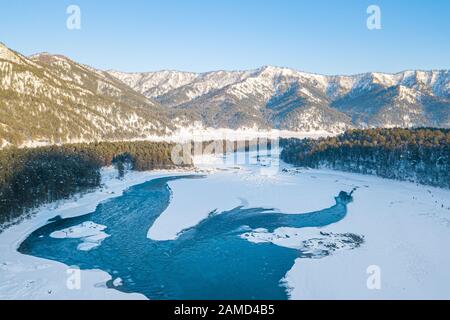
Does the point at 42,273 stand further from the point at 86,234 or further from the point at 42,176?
the point at 42,176

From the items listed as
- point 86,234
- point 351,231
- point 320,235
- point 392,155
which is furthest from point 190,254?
point 392,155

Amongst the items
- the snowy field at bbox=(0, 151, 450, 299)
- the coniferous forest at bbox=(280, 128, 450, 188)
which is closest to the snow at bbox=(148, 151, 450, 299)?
the snowy field at bbox=(0, 151, 450, 299)

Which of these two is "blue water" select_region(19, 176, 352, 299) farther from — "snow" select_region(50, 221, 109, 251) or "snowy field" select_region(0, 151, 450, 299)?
"snowy field" select_region(0, 151, 450, 299)

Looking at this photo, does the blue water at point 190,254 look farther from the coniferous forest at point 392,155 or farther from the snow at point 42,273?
the coniferous forest at point 392,155

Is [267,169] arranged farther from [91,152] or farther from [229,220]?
[229,220]
